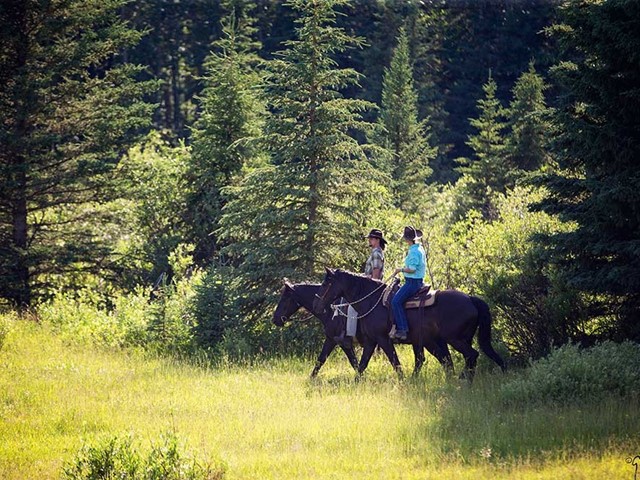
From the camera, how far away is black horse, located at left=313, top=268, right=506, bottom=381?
14.5 m

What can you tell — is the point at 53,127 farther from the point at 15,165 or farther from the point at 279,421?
the point at 279,421

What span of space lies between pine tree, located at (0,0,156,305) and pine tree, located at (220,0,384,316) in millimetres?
8647

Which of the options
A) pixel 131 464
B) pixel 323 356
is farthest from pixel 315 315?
pixel 131 464

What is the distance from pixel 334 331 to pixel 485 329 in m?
3.21

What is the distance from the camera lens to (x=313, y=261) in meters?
19.0

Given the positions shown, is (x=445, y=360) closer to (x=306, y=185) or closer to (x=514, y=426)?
(x=514, y=426)

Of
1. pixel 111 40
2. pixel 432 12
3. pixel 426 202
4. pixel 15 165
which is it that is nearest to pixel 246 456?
pixel 15 165

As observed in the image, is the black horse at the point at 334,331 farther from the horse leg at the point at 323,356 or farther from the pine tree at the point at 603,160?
the pine tree at the point at 603,160

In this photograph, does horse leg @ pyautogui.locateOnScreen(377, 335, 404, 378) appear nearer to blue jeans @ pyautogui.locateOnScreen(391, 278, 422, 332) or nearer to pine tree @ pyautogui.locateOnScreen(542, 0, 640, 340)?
blue jeans @ pyautogui.locateOnScreen(391, 278, 422, 332)

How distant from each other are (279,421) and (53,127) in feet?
55.3

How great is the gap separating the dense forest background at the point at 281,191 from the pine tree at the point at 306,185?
0.06 meters

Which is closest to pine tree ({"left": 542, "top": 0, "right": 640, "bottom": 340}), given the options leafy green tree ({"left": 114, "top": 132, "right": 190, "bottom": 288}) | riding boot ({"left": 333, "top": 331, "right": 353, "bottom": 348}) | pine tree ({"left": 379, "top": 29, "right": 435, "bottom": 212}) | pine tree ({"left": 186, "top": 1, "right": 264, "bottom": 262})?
riding boot ({"left": 333, "top": 331, "right": 353, "bottom": 348})

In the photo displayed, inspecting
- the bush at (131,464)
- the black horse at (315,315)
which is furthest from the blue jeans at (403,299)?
the bush at (131,464)

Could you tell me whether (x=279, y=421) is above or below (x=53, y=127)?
below
